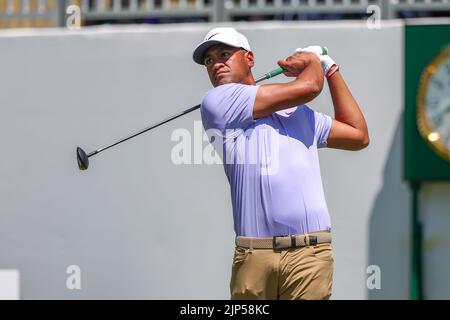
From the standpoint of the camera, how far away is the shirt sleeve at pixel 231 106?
6.48m

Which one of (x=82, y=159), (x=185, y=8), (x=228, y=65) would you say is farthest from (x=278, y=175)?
(x=185, y=8)

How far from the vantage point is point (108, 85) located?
7902 millimetres

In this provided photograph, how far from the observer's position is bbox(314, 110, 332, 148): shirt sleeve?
21.9 ft

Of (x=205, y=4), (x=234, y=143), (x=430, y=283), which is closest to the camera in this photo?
(x=234, y=143)

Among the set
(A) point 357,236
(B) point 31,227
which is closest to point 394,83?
(A) point 357,236

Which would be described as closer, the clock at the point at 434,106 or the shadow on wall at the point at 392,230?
the clock at the point at 434,106

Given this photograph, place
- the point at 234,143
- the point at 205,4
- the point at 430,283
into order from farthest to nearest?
the point at 205,4 < the point at 430,283 < the point at 234,143

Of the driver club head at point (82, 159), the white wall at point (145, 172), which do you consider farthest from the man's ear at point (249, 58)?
the driver club head at point (82, 159)

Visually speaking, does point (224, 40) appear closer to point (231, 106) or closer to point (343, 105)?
point (231, 106)

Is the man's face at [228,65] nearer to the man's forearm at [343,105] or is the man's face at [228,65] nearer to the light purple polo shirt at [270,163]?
the light purple polo shirt at [270,163]

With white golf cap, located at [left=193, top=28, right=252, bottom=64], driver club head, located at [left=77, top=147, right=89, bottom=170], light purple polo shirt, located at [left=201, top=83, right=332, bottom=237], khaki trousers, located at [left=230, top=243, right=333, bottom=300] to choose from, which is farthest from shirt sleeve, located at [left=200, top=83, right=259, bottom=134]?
driver club head, located at [left=77, top=147, right=89, bottom=170]

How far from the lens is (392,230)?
766 cm

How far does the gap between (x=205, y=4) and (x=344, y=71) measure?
4.36 feet
